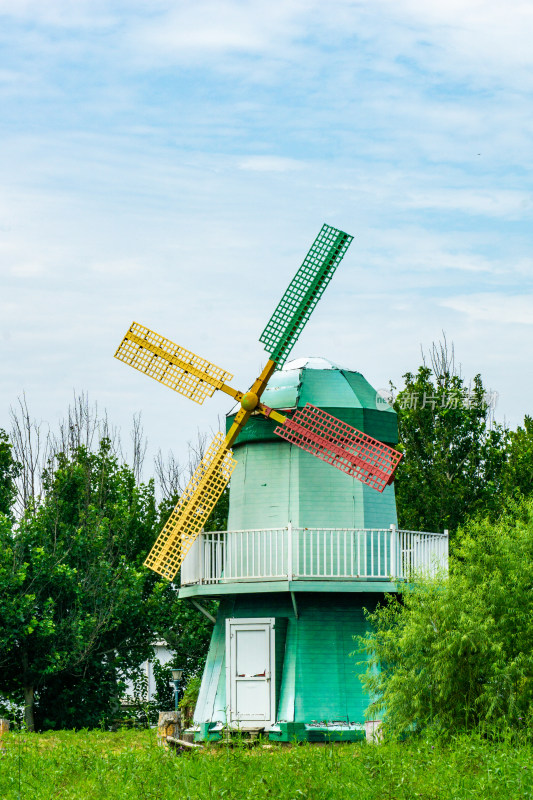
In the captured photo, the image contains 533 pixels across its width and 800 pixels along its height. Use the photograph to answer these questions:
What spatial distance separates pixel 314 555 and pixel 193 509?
2.26 metres

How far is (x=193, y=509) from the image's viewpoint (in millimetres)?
19250

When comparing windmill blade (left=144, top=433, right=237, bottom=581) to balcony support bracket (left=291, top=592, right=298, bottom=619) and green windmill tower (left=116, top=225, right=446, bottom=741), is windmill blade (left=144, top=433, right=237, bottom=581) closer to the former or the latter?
green windmill tower (left=116, top=225, right=446, bottom=741)

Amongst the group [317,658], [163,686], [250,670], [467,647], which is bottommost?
[163,686]

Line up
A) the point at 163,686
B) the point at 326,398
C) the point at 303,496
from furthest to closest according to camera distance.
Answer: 1. the point at 163,686
2. the point at 326,398
3. the point at 303,496

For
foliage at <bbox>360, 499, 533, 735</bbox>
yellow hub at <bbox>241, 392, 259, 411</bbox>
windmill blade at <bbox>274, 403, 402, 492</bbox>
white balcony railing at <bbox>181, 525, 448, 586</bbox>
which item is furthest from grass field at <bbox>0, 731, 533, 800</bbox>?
yellow hub at <bbox>241, 392, 259, 411</bbox>

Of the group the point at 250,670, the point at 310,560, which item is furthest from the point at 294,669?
the point at 310,560

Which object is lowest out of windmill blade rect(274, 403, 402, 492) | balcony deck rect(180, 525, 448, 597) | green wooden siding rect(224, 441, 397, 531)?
balcony deck rect(180, 525, 448, 597)

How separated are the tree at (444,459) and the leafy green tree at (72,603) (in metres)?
6.69

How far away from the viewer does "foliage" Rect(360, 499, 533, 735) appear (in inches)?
587

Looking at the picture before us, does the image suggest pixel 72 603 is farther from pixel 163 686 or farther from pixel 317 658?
pixel 317 658

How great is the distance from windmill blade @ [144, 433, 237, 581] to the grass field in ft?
15.8

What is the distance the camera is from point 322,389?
64.2 ft

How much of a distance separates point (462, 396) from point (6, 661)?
42.5 feet

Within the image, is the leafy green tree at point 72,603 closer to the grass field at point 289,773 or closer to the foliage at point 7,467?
the foliage at point 7,467
